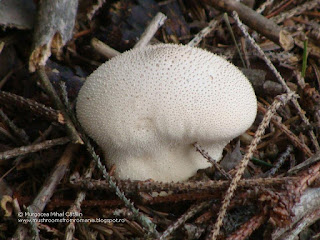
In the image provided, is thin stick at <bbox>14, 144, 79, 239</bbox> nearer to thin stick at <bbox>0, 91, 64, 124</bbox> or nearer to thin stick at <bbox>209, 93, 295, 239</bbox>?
thin stick at <bbox>0, 91, 64, 124</bbox>

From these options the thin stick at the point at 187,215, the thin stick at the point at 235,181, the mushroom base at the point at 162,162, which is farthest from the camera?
the mushroom base at the point at 162,162

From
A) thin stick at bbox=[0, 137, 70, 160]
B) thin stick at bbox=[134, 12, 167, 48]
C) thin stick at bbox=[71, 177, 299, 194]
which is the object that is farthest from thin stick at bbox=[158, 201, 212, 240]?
thin stick at bbox=[134, 12, 167, 48]

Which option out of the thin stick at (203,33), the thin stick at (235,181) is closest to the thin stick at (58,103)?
the thin stick at (235,181)

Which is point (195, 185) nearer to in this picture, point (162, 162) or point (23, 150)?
point (162, 162)

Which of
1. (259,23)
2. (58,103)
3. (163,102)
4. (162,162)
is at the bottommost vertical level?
(162,162)

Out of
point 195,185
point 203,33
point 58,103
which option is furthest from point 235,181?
point 203,33

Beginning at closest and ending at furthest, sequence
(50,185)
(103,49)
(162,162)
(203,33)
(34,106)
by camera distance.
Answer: (50,185) < (34,106) < (162,162) < (103,49) < (203,33)

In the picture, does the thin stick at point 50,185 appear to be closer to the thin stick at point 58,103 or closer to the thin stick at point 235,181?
the thin stick at point 58,103
